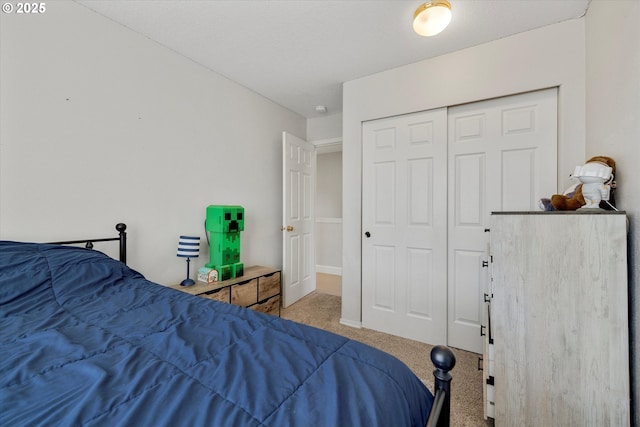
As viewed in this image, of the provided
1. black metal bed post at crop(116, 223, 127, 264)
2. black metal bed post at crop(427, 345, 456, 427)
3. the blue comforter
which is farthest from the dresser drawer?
black metal bed post at crop(427, 345, 456, 427)

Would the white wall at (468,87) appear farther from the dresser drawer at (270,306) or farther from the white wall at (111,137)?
the white wall at (111,137)

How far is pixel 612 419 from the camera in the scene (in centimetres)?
106

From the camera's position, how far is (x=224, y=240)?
2.31 meters

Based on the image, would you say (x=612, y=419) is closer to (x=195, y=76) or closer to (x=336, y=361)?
(x=336, y=361)

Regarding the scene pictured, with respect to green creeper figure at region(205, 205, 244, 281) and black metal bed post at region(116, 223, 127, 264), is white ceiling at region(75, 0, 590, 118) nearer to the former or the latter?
green creeper figure at region(205, 205, 244, 281)

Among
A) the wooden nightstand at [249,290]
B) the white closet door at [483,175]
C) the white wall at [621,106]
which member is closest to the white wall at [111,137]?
the wooden nightstand at [249,290]

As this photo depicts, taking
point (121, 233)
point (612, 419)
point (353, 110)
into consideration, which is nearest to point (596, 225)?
point (612, 419)

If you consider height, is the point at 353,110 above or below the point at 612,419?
above

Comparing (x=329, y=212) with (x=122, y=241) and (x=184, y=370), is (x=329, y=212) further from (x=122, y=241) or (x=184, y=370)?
(x=184, y=370)

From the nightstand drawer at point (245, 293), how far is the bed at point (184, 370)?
1.07 m

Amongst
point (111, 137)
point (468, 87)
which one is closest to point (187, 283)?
point (111, 137)

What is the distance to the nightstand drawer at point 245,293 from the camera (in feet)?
7.20

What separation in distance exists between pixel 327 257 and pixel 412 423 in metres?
4.32

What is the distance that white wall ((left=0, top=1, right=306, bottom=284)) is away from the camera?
1.48 m
